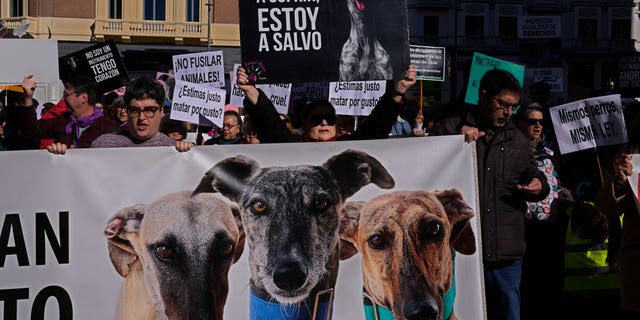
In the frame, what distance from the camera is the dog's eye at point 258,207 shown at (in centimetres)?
467

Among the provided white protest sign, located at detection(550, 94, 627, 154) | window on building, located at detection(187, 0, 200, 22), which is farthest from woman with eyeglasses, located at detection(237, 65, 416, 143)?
window on building, located at detection(187, 0, 200, 22)

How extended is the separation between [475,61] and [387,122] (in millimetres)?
3880

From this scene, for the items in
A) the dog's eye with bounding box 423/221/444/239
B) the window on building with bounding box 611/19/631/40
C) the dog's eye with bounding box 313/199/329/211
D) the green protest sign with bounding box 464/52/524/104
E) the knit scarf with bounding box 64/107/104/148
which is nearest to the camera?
the dog's eye with bounding box 313/199/329/211

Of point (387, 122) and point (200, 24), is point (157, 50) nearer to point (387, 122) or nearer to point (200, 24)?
point (200, 24)

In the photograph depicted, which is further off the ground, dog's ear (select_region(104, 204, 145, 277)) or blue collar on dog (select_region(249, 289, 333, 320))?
dog's ear (select_region(104, 204, 145, 277))

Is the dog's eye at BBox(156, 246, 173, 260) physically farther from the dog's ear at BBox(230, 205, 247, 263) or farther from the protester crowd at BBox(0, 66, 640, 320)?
the protester crowd at BBox(0, 66, 640, 320)

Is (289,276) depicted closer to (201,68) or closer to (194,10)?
(201,68)

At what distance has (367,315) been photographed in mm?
4758

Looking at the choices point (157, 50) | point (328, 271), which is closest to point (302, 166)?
point (328, 271)

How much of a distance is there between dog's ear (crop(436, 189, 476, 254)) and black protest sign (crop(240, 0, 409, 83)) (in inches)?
31.2

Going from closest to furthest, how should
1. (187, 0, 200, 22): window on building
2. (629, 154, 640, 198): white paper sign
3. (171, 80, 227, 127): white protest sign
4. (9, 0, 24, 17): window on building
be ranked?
1. (629, 154, 640, 198): white paper sign
2. (171, 80, 227, 127): white protest sign
3. (9, 0, 24, 17): window on building
4. (187, 0, 200, 22): window on building

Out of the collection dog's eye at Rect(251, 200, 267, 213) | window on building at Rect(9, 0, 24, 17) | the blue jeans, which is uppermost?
window on building at Rect(9, 0, 24, 17)

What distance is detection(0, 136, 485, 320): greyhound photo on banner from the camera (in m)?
4.50

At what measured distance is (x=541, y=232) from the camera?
6.48 metres
